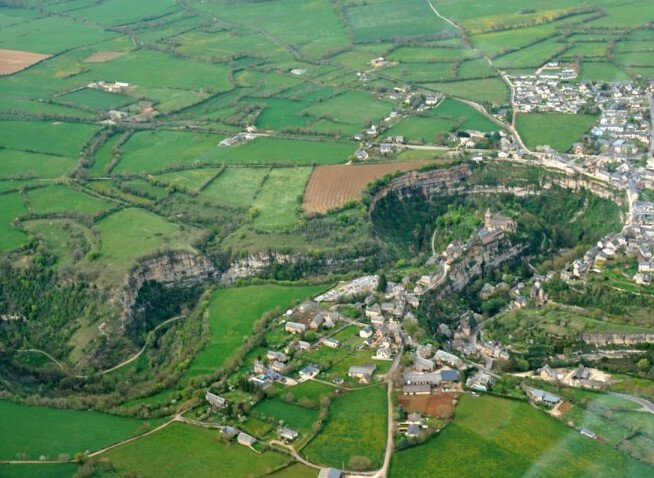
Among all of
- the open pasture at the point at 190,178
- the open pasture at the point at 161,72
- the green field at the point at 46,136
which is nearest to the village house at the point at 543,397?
the open pasture at the point at 190,178

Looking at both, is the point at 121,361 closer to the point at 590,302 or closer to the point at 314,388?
the point at 314,388

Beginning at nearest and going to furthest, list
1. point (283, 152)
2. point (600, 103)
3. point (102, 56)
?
point (283, 152) → point (600, 103) → point (102, 56)

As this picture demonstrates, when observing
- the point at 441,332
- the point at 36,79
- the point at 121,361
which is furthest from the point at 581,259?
the point at 36,79

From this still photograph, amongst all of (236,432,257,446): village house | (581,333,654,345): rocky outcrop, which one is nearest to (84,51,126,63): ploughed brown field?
(581,333,654,345): rocky outcrop

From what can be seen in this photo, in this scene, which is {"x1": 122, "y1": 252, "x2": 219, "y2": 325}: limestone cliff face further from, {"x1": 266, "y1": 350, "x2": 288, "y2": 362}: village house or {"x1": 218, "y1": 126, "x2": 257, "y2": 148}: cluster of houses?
{"x1": 218, "y1": 126, "x2": 257, "y2": 148}: cluster of houses

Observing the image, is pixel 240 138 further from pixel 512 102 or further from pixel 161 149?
pixel 512 102

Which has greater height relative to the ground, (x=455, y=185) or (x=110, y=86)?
(x=110, y=86)

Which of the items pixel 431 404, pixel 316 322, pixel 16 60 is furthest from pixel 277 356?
pixel 16 60

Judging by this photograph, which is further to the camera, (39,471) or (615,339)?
(615,339)
